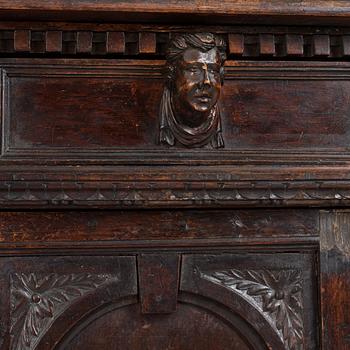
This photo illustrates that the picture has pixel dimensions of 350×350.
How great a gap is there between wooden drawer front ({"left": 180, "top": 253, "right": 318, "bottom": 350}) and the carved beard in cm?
18

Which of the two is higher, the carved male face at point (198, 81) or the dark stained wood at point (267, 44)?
the dark stained wood at point (267, 44)

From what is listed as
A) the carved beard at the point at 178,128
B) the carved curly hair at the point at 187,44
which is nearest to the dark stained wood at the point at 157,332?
the carved beard at the point at 178,128

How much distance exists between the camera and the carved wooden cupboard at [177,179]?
1.18 meters

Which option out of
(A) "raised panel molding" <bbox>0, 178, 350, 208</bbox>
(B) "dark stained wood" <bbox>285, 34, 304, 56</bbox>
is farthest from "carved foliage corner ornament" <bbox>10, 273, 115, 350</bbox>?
(B) "dark stained wood" <bbox>285, 34, 304, 56</bbox>

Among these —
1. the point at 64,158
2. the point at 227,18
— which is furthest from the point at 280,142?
the point at 64,158

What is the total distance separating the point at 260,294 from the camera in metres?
1.26

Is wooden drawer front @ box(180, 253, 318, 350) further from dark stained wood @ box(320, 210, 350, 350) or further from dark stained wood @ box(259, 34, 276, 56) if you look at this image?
dark stained wood @ box(259, 34, 276, 56)

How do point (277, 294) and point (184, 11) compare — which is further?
point (277, 294)

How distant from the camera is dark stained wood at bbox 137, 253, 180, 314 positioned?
122cm

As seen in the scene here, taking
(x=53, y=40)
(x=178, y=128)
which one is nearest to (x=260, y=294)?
(x=178, y=128)

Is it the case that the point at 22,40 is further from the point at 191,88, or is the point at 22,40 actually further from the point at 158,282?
the point at 158,282

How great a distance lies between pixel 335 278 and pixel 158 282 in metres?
0.28

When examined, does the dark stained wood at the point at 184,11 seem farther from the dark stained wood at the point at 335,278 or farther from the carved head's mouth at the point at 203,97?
the dark stained wood at the point at 335,278

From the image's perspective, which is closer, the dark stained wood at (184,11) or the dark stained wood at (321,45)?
the dark stained wood at (184,11)
